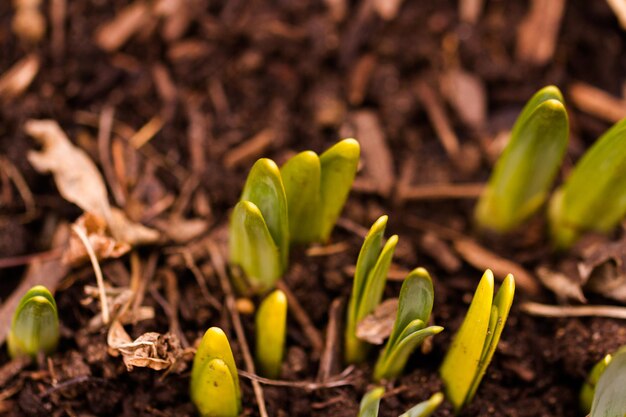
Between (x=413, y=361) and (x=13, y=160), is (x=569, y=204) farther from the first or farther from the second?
(x=13, y=160)

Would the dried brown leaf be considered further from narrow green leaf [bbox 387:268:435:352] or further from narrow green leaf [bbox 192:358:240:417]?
narrow green leaf [bbox 192:358:240:417]

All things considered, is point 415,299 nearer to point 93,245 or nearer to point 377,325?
point 377,325

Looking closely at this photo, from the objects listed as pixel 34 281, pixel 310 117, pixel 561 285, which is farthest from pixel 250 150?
pixel 561 285

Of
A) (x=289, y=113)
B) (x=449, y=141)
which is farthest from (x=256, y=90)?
(x=449, y=141)

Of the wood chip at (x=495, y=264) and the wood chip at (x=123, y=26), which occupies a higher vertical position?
the wood chip at (x=123, y=26)

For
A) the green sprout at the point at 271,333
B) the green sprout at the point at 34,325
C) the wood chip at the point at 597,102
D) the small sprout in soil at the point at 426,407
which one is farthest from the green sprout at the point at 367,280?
the wood chip at the point at 597,102

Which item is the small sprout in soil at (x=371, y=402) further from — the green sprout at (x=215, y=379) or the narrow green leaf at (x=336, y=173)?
the narrow green leaf at (x=336, y=173)
